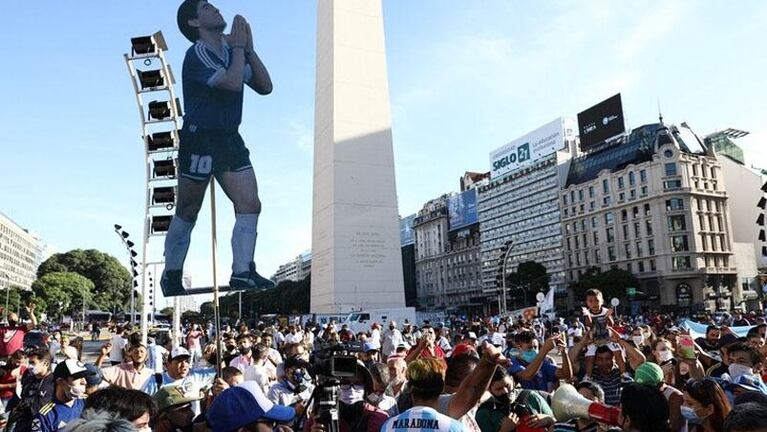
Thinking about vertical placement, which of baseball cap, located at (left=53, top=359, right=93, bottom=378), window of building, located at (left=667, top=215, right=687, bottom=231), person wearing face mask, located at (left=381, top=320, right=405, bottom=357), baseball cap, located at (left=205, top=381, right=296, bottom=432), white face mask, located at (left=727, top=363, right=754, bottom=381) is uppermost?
window of building, located at (left=667, top=215, right=687, bottom=231)

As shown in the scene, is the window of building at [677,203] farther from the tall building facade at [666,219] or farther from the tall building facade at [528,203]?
the tall building facade at [528,203]

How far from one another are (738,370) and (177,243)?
66.9ft

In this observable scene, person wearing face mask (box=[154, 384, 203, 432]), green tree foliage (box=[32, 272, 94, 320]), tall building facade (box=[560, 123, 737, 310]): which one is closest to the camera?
person wearing face mask (box=[154, 384, 203, 432])

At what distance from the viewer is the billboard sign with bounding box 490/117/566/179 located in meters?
88.2

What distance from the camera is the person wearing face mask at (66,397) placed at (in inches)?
159

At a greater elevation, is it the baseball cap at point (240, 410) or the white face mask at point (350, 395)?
the baseball cap at point (240, 410)

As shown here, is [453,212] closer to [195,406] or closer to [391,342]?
[391,342]

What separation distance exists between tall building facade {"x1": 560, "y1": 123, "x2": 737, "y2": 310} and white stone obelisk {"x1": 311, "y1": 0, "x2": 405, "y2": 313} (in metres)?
39.7

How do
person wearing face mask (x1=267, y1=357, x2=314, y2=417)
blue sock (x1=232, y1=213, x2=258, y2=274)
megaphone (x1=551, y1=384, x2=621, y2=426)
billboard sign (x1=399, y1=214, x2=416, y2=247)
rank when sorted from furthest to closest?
1. billboard sign (x1=399, y1=214, x2=416, y2=247)
2. blue sock (x1=232, y1=213, x2=258, y2=274)
3. person wearing face mask (x1=267, y1=357, x2=314, y2=417)
4. megaphone (x1=551, y1=384, x2=621, y2=426)

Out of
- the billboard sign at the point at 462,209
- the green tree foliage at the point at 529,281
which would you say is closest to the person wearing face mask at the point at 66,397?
the green tree foliage at the point at 529,281

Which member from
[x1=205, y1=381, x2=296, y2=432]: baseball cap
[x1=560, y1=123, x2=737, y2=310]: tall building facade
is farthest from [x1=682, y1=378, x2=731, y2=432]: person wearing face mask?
[x1=560, y1=123, x2=737, y2=310]: tall building facade

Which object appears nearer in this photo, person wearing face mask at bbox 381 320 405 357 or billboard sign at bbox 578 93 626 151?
person wearing face mask at bbox 381 320 405 357

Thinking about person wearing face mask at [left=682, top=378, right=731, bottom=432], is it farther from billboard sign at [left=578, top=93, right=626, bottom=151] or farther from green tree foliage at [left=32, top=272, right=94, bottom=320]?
billboard sign at [left=578, top=93, right=626, bottom=151]

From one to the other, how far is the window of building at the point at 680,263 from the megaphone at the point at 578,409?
233 feet
